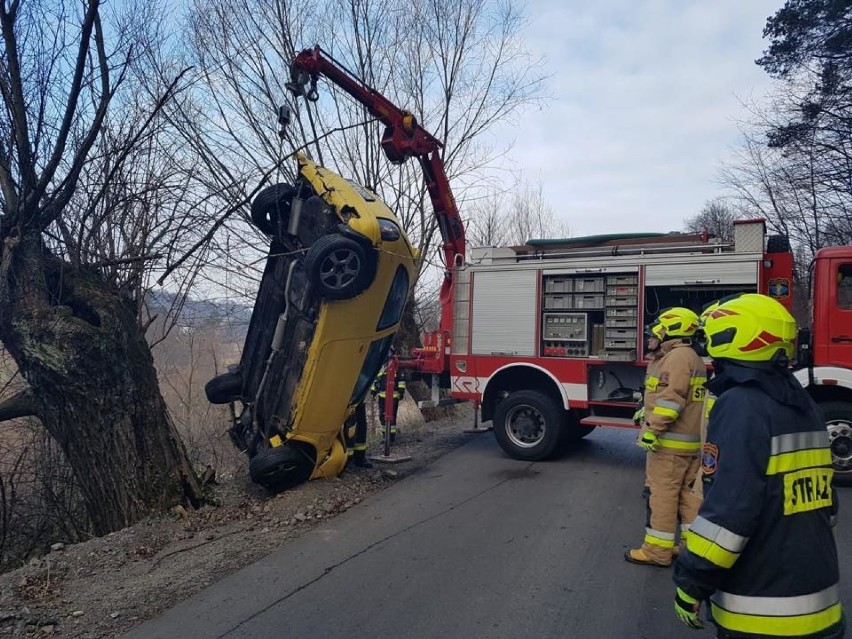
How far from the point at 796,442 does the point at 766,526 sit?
0.28 m

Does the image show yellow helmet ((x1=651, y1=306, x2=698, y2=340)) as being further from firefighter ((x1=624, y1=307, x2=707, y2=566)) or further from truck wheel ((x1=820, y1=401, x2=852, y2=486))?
truck wheel ((x1=820, y1=401, x2=852, y2=486))

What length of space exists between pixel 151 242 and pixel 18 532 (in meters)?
3.88

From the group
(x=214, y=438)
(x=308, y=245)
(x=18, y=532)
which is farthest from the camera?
(x=214, y=438)

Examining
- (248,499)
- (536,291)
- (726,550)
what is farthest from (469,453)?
(726,550)

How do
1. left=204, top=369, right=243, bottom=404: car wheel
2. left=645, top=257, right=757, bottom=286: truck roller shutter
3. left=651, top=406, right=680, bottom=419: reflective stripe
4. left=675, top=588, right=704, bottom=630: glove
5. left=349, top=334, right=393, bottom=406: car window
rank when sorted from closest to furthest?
1. left=675, top=588, right=704, bottom=630: glove
2. left=651, top=406, right=680, bottom=419: reflective stripe
3. left=349, top=334, right=393, bottom=406: car window
4. left=204, top=369, right=243, bottom=404: car wheel
5. left=645, top=257, right=757, bottom=286: truck roller shutter

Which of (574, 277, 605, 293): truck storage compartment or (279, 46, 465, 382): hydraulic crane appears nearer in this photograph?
(574, 277, 605, 293): truck storage compartment

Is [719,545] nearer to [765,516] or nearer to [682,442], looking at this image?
[765,516]

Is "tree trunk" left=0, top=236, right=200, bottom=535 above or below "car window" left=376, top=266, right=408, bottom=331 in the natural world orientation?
below

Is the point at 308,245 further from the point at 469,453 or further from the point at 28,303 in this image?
the point at 469,453

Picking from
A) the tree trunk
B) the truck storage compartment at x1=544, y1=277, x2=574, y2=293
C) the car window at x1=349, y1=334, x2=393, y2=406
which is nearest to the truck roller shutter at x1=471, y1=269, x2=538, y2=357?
the truck storage compartment at x1=544, y1=277, x2=574, y2=293

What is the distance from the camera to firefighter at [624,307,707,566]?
469 centimetres

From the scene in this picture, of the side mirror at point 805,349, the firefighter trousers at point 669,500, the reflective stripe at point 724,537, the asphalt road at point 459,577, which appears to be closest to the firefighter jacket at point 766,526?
the reflective stripe at point 724,537

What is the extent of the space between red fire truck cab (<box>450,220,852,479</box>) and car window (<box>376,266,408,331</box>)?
2.35 metres

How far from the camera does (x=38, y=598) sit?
4.29m
